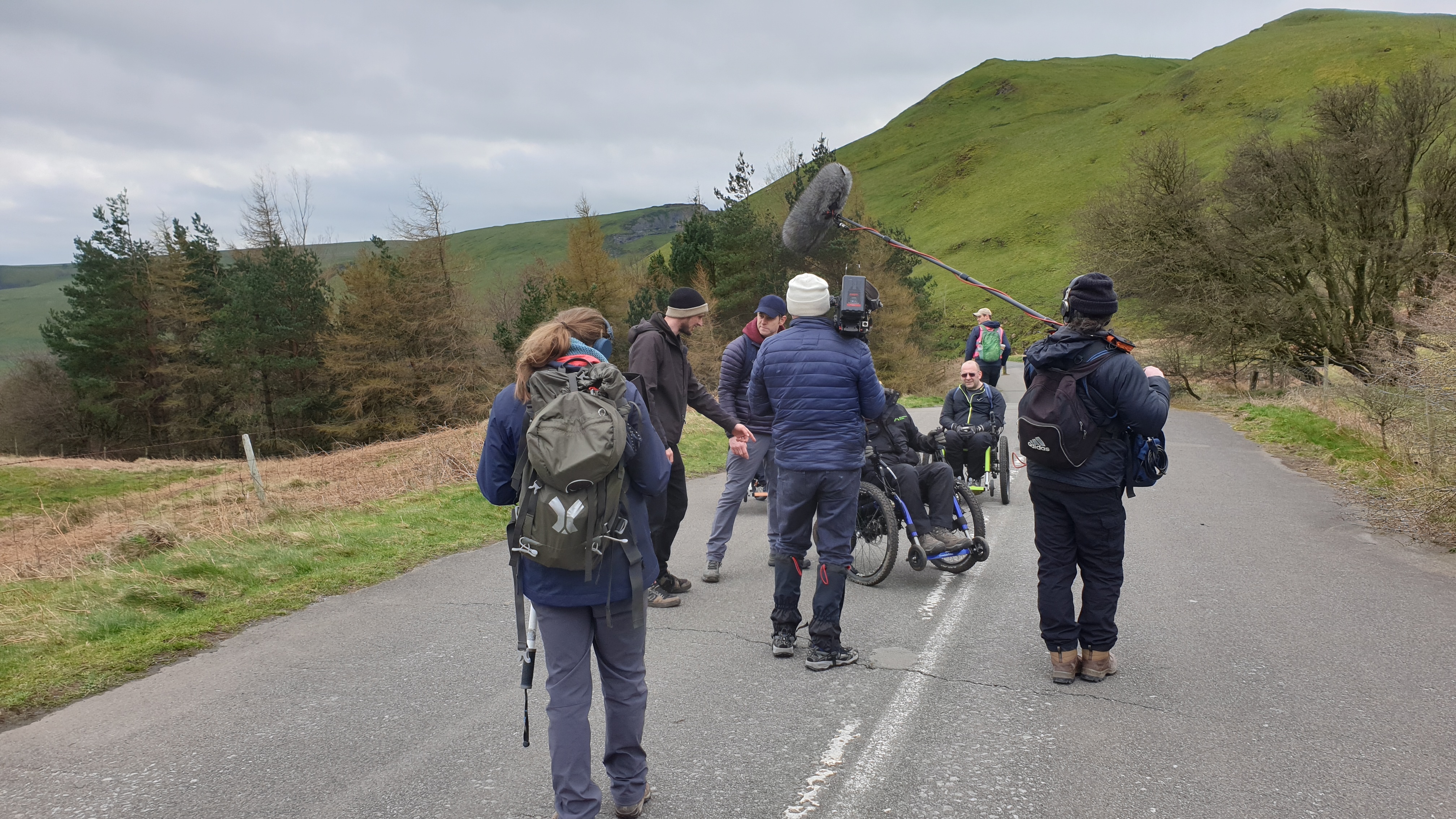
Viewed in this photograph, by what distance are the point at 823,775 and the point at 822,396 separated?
1942 mm

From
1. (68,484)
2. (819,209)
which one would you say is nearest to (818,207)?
(819,209)

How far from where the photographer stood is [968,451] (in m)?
8.59

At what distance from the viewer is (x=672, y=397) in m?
5.85

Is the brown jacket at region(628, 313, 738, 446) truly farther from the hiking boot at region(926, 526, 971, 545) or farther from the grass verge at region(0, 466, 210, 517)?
the grass verge at region(0, 466, 210, 517)

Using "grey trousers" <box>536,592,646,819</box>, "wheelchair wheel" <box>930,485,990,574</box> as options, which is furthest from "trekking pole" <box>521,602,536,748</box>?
"wheelchair wheel" <box>930,485,990,574</box>

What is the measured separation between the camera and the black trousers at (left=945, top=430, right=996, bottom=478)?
8383 mm

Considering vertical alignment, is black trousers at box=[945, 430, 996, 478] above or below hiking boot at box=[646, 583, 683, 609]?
above

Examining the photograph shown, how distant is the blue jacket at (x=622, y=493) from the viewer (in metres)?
2.90

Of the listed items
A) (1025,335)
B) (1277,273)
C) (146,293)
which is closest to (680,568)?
(1277,273)

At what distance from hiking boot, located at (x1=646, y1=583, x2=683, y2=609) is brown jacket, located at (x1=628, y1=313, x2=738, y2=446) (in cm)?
106

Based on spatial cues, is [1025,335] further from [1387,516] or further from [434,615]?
[434,615]

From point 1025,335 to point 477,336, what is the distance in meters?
35.3

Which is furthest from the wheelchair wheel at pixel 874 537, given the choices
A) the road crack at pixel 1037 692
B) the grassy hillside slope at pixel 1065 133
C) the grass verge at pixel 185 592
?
the grassy hillside slope at pixel 1065 133

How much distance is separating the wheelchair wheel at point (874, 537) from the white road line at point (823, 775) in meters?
2.15
